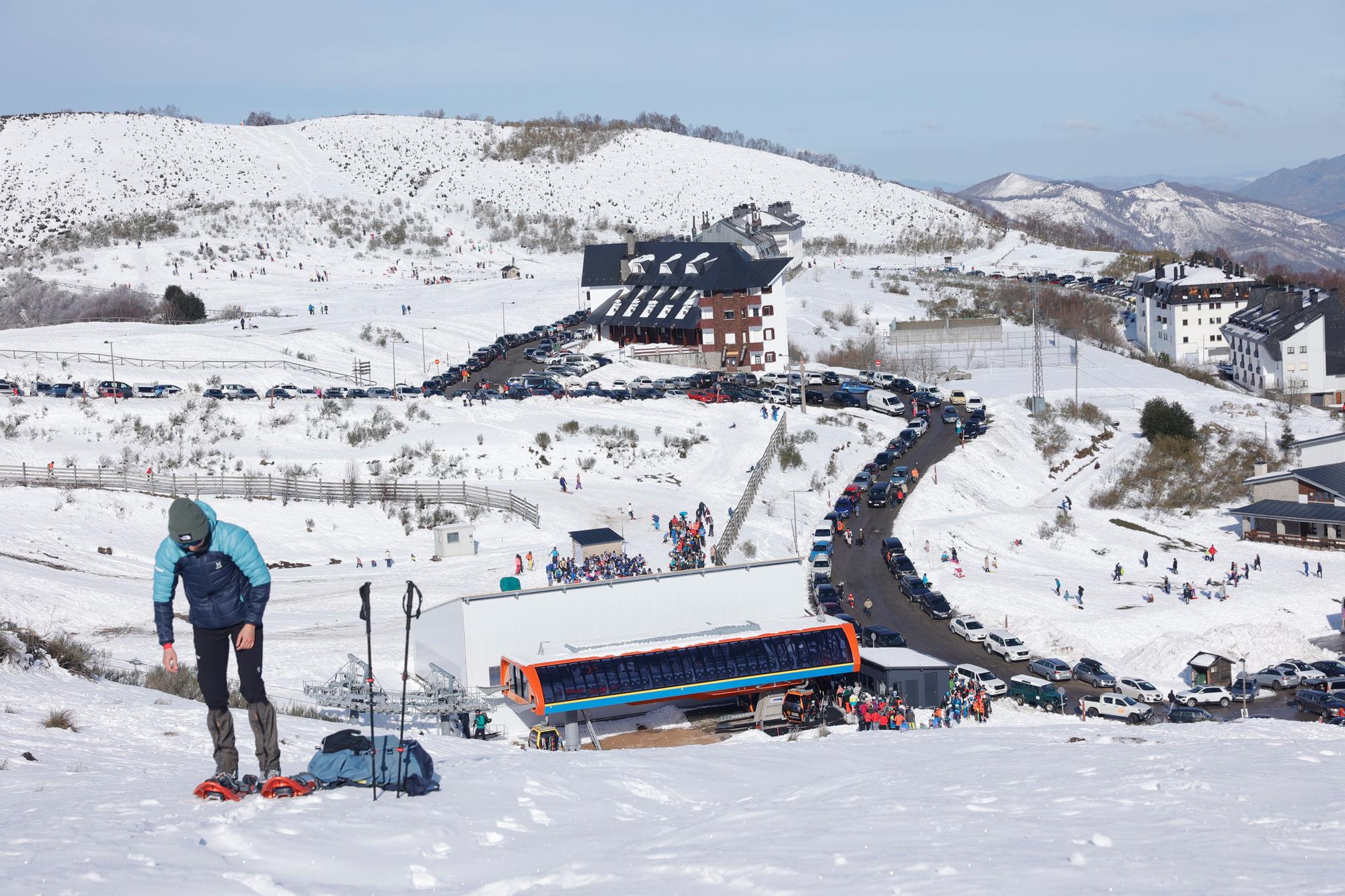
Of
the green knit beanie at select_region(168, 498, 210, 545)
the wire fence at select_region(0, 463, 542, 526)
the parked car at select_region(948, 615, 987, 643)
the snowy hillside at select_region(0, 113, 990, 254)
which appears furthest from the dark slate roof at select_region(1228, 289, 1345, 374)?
the green knit beanie at select_region(168, 498, 210, 545)

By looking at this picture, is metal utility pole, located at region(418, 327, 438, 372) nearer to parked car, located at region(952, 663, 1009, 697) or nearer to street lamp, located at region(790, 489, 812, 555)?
street lamp, located at region(790, 489, 812, 555)

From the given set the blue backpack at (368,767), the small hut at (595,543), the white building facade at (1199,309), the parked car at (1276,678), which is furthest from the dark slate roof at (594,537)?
the white building facade at (1199,309)

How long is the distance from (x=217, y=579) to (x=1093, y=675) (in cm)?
2971

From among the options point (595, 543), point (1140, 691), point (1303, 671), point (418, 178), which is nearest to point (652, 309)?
point (595, 543)

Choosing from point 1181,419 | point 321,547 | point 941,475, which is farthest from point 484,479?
point 1181,419

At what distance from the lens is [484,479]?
5341 centimetres

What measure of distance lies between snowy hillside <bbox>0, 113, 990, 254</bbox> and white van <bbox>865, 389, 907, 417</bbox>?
74.0 metres

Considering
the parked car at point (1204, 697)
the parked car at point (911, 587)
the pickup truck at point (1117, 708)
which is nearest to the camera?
the pickup truck at point (1117, 708)

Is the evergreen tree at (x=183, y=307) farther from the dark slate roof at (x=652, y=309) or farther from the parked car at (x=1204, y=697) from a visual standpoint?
the parked car at (x=1204, y=697)

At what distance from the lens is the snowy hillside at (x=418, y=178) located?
142m

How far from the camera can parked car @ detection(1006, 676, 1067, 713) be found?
32.2 metres

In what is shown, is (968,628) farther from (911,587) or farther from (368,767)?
(368,767)

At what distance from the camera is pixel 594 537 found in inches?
1626

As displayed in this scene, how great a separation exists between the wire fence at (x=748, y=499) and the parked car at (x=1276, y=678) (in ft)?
49.3
